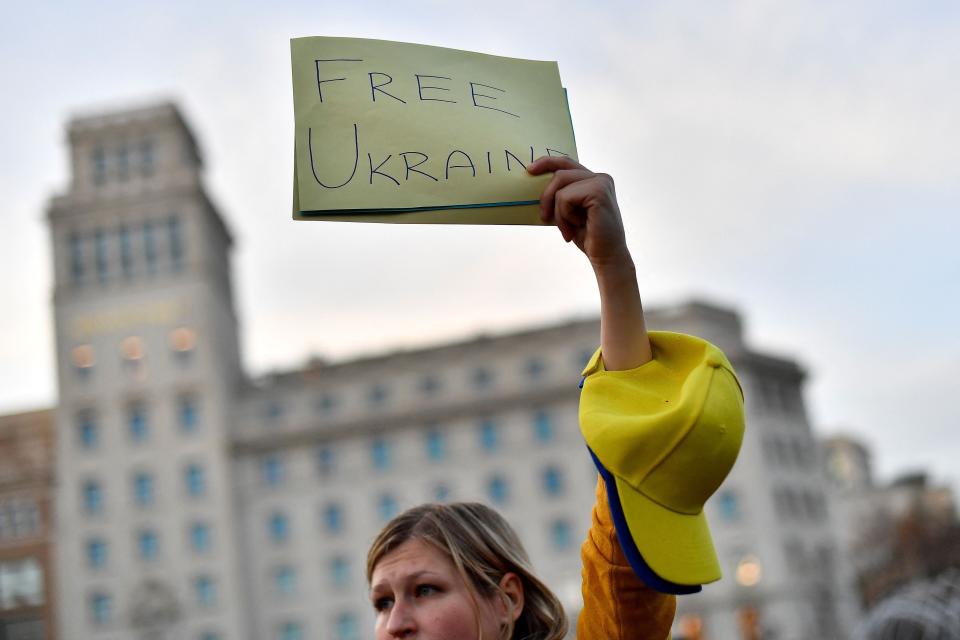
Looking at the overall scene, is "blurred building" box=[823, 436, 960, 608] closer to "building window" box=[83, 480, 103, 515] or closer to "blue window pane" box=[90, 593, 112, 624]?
"blue window pane" box=[90, 593, 112, 624]

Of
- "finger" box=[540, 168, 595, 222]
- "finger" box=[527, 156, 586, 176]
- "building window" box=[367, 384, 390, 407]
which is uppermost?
"building window" box=[367, 384, 390, 407]

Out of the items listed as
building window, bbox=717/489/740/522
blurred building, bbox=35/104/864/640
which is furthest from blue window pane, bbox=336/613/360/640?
building window, bbox=717/489/740/522

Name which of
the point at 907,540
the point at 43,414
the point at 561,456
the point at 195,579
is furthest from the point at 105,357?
the point at 907,540

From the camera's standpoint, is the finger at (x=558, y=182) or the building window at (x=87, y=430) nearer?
the finger at (x=558, y=182)

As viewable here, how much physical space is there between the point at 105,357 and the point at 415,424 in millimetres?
15237

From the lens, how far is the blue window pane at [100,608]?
2032 inches

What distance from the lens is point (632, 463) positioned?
1.80 metres

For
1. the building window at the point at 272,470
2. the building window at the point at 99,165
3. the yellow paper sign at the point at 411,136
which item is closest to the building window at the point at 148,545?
the building window at the point at 272,470

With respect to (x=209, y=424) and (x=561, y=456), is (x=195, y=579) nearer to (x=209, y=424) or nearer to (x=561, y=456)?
(x=209, y=424)

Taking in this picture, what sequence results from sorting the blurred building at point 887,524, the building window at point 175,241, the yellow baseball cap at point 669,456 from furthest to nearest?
the blurred building at point 887,524 < the building window at point 175,241 < the yellow baseball cap at point 669,456

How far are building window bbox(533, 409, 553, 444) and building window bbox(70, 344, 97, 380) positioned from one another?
69.4 ft

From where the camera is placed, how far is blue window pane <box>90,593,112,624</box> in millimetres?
51625

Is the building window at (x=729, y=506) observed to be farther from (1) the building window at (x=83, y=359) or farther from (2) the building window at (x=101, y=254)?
(2) the building window at (x=101, y=254)

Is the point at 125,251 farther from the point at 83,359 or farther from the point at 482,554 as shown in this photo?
the point at 482,554
